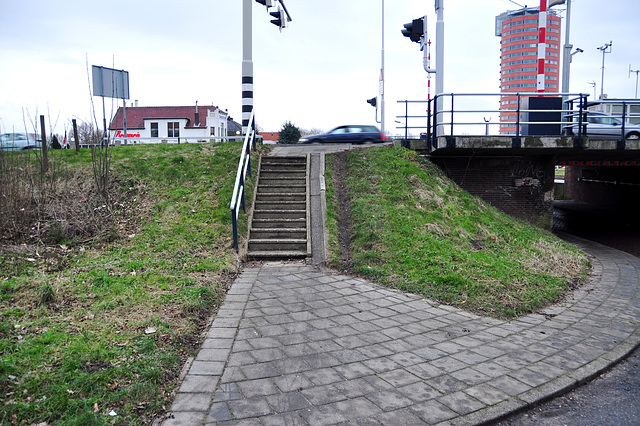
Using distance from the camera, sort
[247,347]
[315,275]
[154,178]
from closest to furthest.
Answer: [247,347], [315,275], [154,178]

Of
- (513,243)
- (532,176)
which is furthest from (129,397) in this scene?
(532,176)

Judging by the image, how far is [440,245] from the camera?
26.5ft

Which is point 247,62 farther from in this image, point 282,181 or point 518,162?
point 518,162

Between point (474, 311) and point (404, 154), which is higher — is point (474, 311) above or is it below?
below

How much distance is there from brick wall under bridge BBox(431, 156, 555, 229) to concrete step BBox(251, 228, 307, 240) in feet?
21.3

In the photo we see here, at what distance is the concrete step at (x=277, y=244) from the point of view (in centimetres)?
847

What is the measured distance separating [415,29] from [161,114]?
45.3 metres

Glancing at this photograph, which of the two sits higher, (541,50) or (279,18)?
(279,18)

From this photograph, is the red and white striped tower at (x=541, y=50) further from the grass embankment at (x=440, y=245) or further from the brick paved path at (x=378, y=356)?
the brick paved path at (x=378, y=356)

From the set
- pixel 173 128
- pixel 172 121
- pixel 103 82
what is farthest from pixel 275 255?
pixel 172 121

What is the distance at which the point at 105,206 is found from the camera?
9453 mm

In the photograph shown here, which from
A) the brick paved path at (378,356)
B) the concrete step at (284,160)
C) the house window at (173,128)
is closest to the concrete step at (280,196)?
the concrete step at (284,160)

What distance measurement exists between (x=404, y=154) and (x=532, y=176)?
4.41 meters

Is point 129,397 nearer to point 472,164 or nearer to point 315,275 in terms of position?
point 315,275
